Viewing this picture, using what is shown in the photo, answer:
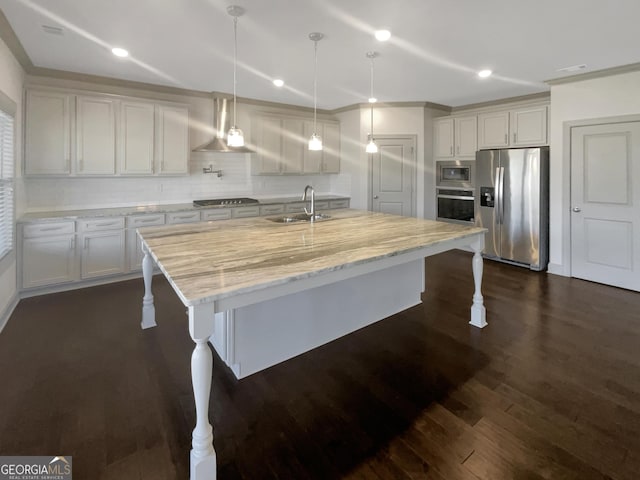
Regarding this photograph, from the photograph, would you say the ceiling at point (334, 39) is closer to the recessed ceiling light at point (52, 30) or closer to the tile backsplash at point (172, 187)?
the recessed ceiling light at point (52, 30)

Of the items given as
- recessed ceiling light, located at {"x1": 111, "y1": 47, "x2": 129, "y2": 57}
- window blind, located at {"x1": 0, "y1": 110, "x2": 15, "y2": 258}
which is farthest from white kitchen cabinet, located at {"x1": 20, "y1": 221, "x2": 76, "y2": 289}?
recessed ceiling light, located at {"x1": 111, "y1": 47, "x2": 129, "y2": 57}

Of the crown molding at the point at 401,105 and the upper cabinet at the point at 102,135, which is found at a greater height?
the crown molding at the point at 401,105

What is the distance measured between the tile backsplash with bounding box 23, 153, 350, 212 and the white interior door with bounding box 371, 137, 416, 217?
0.66 metres

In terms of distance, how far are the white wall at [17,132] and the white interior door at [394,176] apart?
472 cm

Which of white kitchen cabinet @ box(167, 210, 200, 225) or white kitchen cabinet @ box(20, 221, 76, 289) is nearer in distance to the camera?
white kitchen cabinet @ box(20, 221, 76, 289)

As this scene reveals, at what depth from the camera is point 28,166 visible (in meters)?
3.85

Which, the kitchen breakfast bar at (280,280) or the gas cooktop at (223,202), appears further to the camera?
the gas cooktop at (223,202)

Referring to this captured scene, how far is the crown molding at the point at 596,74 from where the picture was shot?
384 centimetres

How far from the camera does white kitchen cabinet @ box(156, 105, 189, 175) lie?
183 inches

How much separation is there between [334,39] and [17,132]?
3326 mm

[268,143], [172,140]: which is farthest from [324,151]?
[172,140]

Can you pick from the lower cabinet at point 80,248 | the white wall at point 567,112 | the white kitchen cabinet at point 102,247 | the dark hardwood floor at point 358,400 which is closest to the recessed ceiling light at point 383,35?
the dark hardwood floor at point 358,400

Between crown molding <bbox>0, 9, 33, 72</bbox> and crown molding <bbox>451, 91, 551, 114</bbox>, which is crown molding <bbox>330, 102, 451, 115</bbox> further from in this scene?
crown molding <bbox>0, 9, 33, 72</bbox>

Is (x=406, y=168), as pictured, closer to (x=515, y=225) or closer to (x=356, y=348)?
(x=515, y=225)
